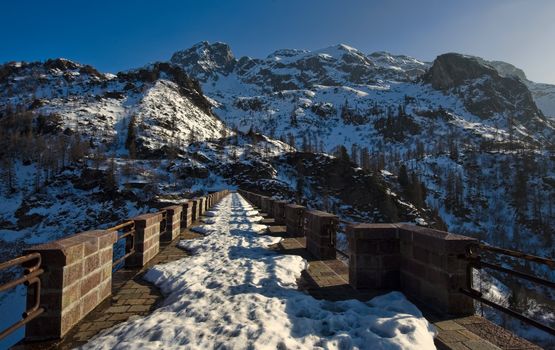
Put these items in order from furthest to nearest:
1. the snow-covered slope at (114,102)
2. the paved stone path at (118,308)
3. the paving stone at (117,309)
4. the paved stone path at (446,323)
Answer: the snow-covered slope at (114,102), the paving stone at (117,309), the paved stone path at (118,308), the paved stone path at (446,323)

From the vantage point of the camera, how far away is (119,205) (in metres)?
76.7

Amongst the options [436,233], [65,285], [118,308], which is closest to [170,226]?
[118,308]

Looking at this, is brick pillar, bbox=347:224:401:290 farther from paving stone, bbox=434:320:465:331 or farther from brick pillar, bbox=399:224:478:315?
paving stone, bbox=434:320:465:331

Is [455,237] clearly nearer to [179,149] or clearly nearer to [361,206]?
[361,206]

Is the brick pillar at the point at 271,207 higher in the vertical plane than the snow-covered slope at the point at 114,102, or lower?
lower

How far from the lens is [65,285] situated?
14.9 feet

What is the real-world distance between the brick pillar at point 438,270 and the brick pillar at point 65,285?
5.58 metres

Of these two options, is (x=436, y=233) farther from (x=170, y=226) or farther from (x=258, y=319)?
(x=170, y=226)

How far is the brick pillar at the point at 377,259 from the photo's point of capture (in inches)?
255

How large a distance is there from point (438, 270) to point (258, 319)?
299 centimetres

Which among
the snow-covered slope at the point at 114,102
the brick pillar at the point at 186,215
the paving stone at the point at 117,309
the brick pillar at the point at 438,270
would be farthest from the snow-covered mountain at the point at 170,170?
the brick pillar at the point at 438,270

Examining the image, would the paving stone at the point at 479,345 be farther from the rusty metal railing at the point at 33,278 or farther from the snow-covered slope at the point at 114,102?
the snow-covered slope at the point at 114,102

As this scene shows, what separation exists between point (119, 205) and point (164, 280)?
78016 millimetres

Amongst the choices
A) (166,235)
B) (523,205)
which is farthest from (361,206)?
(166,235)
